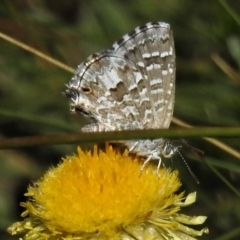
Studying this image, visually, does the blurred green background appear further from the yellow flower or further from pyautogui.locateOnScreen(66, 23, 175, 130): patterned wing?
the yellow flower

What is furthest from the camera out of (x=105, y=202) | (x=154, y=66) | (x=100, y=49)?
(x=100, y=49)

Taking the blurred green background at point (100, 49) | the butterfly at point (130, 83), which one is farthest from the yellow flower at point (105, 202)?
the blurred green background at point (100, 49)

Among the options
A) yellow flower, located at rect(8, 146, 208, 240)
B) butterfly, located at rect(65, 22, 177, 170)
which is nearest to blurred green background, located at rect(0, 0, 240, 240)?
butterfly, located at rect(65, 22, 177, 170)

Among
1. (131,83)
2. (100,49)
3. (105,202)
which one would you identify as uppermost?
(100,49)

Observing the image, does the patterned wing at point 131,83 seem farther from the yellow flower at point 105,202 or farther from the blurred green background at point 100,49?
the blurred green background at point 100,49

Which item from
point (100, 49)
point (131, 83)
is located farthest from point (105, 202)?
point (100, 49)

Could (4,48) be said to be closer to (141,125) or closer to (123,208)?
(141,125)

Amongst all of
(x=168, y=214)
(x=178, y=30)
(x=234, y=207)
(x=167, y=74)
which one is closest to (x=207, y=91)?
(x=178, y=30)

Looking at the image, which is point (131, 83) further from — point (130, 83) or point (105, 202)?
point (105, 202)
